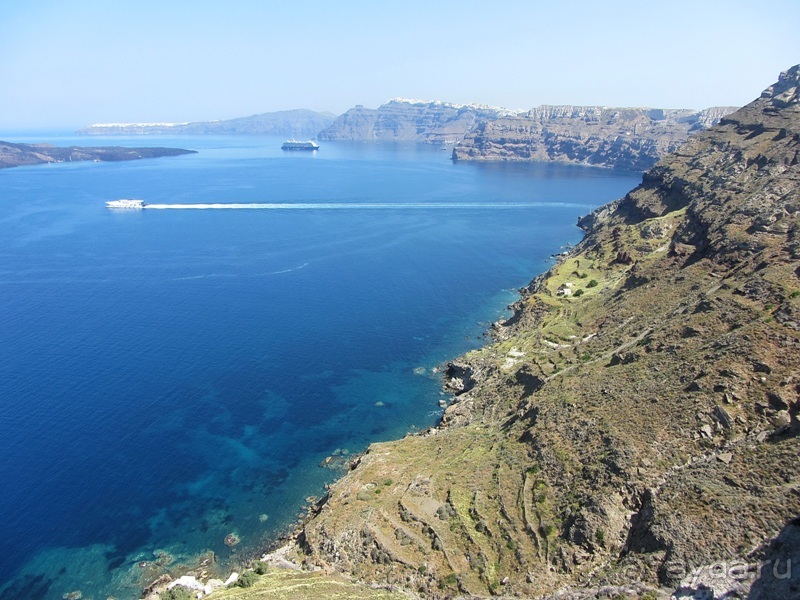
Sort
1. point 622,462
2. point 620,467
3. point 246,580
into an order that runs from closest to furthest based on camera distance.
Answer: point 246,580
point 620,467
point 622,462

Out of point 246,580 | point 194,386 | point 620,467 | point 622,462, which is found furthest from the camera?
point 194,386

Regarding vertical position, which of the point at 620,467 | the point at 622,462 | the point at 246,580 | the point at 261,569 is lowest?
the point at 261,569

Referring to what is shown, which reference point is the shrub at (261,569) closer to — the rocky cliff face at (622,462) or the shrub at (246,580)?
the shrub at (246,580)

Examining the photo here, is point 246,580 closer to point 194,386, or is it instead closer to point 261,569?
point 261,569

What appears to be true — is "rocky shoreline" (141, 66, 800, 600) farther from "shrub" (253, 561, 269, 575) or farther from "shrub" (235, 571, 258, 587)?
"shrub" (253, 561, 269, 575)

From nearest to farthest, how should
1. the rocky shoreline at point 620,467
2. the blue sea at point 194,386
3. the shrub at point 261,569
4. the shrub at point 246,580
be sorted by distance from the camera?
the rocky shoreline at point 620,467 → the shrub at point 246,580 → the shrub at point 261,569 → the blue sea at point 194,386

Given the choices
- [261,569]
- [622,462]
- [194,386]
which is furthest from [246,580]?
[194,386]

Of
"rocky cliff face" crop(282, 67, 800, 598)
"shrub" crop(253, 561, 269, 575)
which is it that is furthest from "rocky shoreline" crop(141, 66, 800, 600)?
"shrub" crop(253, 561, 269, 575)

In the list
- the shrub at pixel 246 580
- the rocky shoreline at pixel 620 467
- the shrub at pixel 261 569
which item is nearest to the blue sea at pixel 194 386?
the shrub at pixel 261 569
